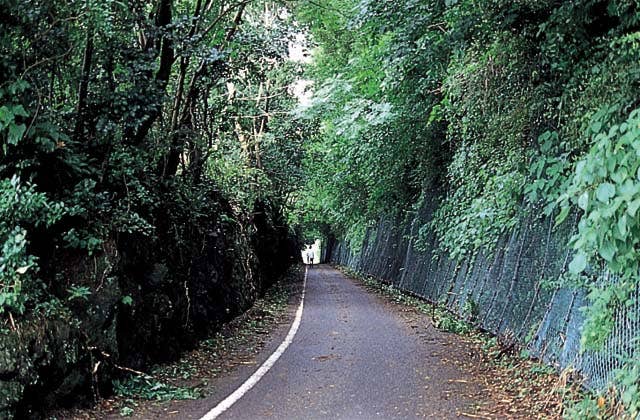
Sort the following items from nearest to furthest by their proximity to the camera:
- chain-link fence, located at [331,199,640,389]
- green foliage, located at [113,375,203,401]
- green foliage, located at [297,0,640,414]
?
1. green foliage, located at [297,0,640,414]
2. chain-link fence, located at [331,199,640,389]
3. green foliage, located at [113,375,203,401]

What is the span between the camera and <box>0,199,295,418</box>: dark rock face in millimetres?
6621

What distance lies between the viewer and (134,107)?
30.7 ft

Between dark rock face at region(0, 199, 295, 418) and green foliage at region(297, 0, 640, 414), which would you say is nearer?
green foliage at region(297, 0, 640, 414)

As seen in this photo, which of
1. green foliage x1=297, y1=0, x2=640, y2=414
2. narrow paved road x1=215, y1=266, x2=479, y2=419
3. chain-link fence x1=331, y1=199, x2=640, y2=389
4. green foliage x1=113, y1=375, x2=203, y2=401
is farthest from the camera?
green foliage x1=113, y1=375, x2=203, y2=401

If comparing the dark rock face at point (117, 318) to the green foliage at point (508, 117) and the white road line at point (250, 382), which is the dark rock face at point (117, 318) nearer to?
the white road line at point (250, 382)

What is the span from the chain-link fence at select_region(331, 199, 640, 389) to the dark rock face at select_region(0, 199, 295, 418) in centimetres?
562

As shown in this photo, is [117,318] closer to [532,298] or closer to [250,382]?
[250,382]

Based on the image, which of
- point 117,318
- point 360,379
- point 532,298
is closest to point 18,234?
point 117,318

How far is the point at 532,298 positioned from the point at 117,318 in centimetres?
622

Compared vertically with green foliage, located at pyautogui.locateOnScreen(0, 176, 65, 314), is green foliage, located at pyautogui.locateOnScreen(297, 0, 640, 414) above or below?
above

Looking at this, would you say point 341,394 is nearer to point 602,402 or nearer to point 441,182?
point 602,402

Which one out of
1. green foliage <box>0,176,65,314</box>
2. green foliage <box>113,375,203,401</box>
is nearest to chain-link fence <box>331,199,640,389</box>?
green foliage <box>113,375,203,401</box>

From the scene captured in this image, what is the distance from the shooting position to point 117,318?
8.63m

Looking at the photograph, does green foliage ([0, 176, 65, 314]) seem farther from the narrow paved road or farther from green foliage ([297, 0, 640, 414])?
green foliage ([297, 0, 640, 414])
